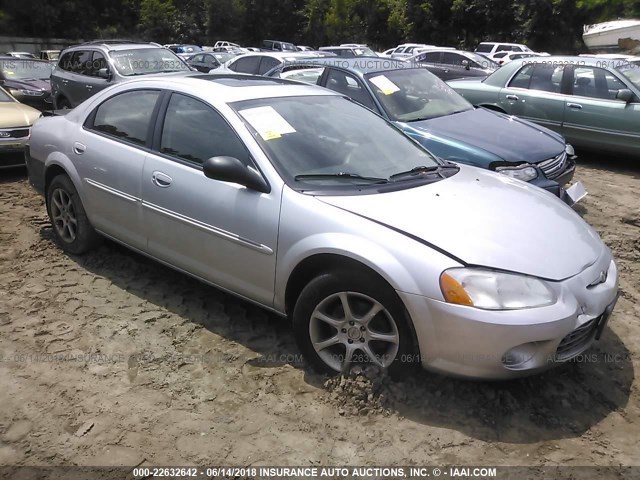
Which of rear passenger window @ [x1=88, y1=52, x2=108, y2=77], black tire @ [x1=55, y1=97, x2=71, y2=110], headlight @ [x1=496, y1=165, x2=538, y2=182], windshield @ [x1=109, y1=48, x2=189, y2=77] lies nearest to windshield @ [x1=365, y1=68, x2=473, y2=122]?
headlight @ [x1=496, y1=165, x2=538, y2=182]

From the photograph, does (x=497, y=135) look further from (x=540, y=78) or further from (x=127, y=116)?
(x=127, y=116)

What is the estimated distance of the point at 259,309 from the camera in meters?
4.09

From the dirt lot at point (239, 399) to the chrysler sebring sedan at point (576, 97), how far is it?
4592 mm

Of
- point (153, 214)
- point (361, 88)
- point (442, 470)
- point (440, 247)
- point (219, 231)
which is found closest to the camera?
point (442, 470)

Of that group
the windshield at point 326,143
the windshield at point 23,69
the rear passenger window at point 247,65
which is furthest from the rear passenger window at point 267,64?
the windshield at point 326,143

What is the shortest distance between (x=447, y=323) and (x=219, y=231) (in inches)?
58.5

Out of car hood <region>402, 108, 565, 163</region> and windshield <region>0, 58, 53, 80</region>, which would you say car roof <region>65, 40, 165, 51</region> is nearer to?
windshield <region>0, 58, 53, 80</region>

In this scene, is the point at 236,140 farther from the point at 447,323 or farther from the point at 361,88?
the point at 361,88

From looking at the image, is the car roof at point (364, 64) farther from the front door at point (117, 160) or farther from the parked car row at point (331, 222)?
the front door at point (117, 160)

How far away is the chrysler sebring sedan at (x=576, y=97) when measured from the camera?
8.01 metres

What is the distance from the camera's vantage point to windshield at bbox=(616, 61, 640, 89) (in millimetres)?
8273

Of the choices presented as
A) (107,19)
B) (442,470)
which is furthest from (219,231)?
(107,19)

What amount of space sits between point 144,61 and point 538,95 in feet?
22.0

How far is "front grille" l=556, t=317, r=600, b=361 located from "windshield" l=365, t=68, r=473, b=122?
3570 millimetres
